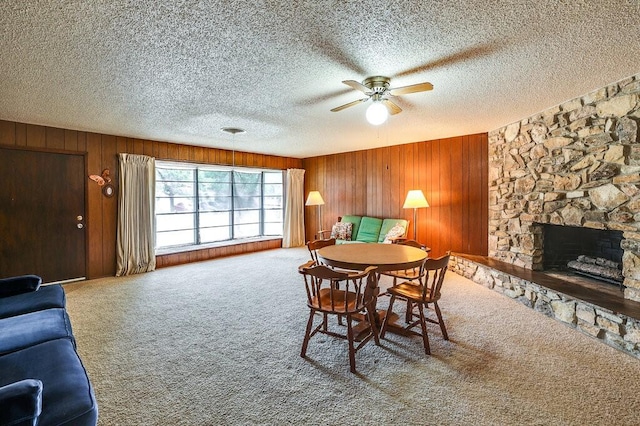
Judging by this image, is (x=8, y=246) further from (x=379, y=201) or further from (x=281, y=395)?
(x=379, y=201)

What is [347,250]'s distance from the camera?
3174mm

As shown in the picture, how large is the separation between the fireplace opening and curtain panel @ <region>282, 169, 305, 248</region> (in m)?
5.11

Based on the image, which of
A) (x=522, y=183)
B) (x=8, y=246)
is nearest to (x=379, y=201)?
(x=522, y=183)

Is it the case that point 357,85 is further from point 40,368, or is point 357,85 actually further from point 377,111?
point 40,368

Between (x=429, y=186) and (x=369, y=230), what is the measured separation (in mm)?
1461

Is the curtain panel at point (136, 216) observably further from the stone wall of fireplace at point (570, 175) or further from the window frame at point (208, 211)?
the stone wall of fireplace at point (570, 175)

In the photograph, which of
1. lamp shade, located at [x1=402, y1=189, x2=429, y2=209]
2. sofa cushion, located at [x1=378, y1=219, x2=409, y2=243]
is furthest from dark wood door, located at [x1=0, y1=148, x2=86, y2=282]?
lamp shade, located at [x1=402, y1=189, x2=429, y2=209]

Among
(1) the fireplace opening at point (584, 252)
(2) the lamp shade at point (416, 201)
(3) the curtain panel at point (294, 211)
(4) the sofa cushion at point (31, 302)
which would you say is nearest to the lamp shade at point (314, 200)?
(3) the curtain panel at point (294, 211)

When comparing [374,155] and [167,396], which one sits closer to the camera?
[167,396]

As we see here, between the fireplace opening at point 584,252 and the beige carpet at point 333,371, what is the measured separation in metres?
0.91

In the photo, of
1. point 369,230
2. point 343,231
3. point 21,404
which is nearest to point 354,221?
point 343,231

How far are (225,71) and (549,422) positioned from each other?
333cm

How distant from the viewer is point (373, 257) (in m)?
2.79

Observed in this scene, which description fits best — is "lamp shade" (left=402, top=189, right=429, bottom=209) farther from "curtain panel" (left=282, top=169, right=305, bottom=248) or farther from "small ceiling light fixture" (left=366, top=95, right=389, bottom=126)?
"curtain panel" (left=282, top=169, right=305, bottom=248)
